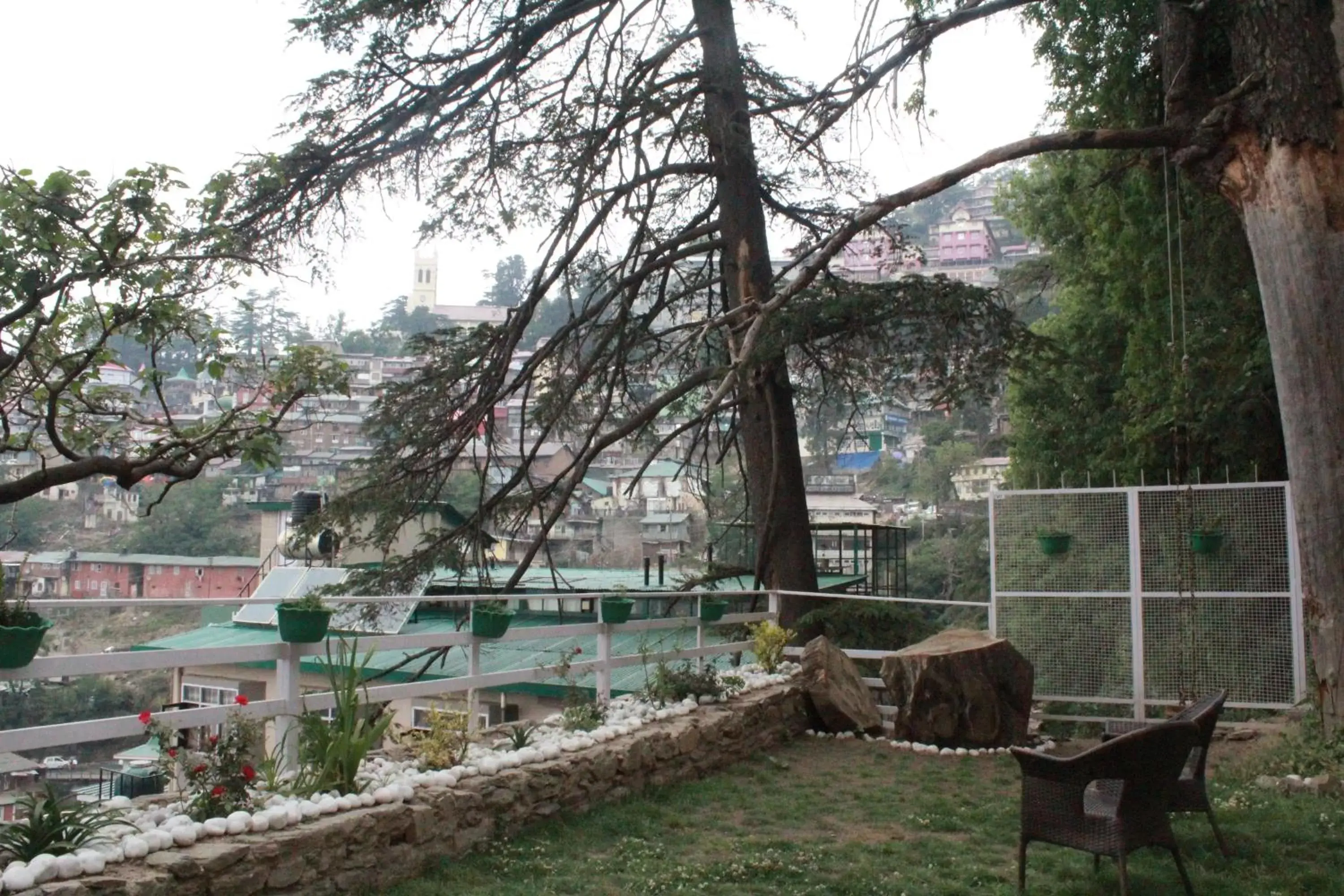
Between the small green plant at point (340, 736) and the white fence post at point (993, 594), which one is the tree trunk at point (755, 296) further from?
the small green plant at point (340, 736)

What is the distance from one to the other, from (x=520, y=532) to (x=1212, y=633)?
6.81 metres

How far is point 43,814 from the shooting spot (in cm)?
355

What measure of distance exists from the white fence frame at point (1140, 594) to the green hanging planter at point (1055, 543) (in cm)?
33

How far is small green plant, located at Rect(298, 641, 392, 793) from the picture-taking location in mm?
4633

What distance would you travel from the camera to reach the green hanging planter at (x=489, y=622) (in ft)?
20.0

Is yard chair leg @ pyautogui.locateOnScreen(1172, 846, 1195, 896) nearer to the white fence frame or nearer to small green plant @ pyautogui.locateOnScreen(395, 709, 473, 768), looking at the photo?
small green plant @ pyautogui.locateOnScreen(395, 709, 473, 768)

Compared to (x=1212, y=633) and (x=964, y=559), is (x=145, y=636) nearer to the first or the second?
(x=1212, y=633)

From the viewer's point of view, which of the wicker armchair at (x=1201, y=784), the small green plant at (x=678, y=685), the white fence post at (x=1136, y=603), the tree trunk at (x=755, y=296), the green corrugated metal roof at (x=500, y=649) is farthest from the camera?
the tree trunk at (x=755, y=296)

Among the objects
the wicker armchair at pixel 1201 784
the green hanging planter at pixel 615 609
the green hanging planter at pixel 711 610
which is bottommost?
the wicker armchair at pixel 1201 784

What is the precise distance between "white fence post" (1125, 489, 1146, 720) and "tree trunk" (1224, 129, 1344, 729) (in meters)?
1.57

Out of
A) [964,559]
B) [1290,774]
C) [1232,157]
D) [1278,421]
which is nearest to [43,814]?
[1290,774]

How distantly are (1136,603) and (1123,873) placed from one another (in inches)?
194

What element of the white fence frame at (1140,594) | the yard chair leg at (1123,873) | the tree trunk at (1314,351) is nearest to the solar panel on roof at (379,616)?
the yard chair leg at (1123,873)

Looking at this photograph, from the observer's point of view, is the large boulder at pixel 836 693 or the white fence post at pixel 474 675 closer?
the white fence post at pixel 474 675
